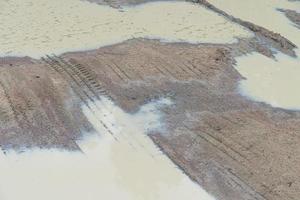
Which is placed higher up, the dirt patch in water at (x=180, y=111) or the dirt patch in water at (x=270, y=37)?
the dirt patch in water at (x=180, y=111)

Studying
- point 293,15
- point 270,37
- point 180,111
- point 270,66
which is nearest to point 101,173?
point 180,111

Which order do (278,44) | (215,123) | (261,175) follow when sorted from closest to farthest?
(261,175)
(215,123)
(278,44)

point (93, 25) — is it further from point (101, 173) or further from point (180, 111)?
point (101, 173)

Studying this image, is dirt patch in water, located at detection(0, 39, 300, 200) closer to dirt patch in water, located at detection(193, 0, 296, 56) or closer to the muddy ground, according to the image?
the muddy ground

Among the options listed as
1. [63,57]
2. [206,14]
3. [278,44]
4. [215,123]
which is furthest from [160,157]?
[206,14]

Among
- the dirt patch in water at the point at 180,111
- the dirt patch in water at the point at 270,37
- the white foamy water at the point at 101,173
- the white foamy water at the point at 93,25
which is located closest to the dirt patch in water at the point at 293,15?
the dirt patch in water at the point at 270,37

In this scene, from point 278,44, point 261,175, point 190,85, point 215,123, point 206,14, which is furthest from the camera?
point 206,14

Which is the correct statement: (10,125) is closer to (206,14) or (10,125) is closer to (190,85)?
(190,85)

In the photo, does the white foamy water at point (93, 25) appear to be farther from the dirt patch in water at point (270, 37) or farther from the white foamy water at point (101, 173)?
the white foamy water at point (101, 173)
